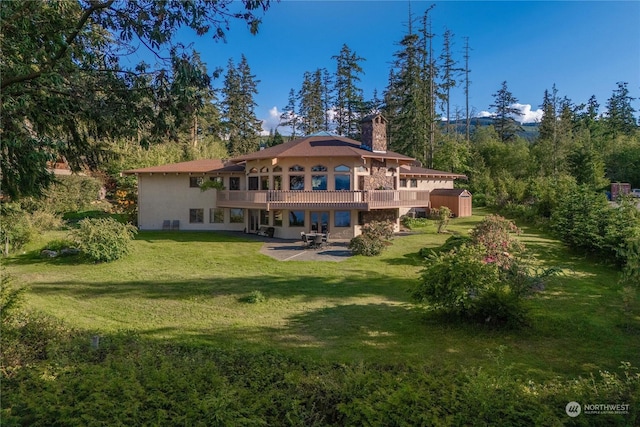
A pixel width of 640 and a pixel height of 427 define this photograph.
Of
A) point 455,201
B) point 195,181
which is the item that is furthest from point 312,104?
point 195,181

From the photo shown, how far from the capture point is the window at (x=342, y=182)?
22.3 m

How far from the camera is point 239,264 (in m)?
16.0

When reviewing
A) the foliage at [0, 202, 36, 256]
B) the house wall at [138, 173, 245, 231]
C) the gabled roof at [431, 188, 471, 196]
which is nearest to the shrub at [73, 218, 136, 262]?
the foliage at [0, 202, 36, 256]

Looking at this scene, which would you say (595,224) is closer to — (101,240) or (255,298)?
(255,298)

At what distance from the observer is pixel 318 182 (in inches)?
880

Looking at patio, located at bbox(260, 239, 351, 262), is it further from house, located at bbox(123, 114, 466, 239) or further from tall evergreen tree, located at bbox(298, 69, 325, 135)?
tall evergreen tree, located at bbox(298, 69, 325, 135)

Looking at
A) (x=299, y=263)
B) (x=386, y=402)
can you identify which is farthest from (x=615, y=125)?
(x=386, y=402)

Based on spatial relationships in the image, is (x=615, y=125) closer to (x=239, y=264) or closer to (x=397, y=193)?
(x=397, y=193)

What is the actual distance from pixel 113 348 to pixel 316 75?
176 ft

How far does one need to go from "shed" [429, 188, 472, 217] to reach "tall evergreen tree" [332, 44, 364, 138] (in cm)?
1981

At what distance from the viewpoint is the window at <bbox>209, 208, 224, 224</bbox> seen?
25.8m

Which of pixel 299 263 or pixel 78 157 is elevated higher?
pixel 78 157

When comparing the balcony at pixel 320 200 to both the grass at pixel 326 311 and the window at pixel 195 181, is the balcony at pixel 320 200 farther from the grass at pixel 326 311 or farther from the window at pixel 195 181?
the window at pixel 195 181
